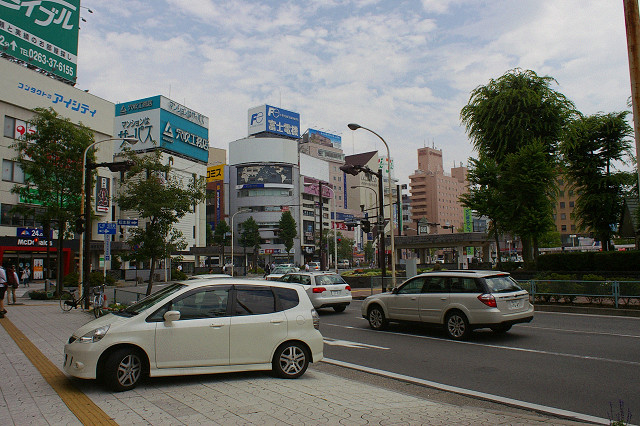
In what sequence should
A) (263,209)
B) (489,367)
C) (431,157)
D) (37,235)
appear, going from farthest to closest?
(431,157), (263,209), (37,235), (489,367)

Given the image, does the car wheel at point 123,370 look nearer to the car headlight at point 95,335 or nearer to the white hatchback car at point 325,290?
the car headlight at point 95,335

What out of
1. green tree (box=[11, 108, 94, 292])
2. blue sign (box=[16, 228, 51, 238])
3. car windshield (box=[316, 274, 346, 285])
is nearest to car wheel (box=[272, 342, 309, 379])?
car windshield (box=[316, 274, 346, 285])

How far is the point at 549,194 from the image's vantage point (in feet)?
91.5

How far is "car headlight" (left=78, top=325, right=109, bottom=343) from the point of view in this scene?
21.5ft

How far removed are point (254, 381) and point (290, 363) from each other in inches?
25.5

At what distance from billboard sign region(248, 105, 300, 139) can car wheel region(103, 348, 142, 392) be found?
106 meters

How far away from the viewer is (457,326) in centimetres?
1164

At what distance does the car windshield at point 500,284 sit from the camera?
11442mm

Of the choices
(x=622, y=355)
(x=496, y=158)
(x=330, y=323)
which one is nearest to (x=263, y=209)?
(x=496, y=158)

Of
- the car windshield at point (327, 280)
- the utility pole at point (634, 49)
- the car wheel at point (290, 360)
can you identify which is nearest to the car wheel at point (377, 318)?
the car windshield at point (327, 280)

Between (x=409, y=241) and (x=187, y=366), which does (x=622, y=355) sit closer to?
(x=187, y=366)

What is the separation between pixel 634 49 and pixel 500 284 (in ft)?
18.8

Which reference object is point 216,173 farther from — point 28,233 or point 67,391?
point 67,391

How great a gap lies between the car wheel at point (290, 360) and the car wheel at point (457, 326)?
5.29m
